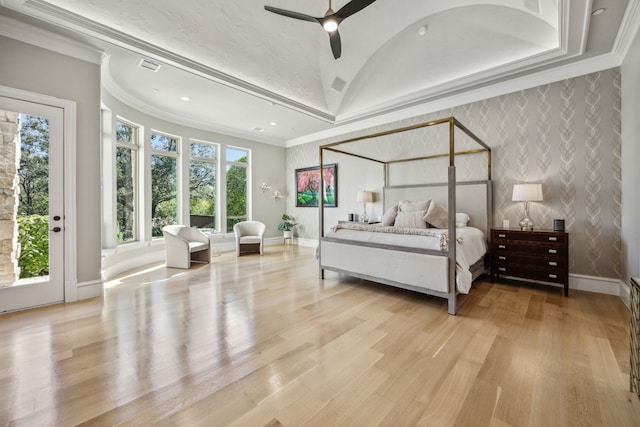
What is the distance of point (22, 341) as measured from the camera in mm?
2219

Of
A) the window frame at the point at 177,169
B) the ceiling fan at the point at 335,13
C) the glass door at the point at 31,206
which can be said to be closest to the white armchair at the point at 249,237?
the window frame at the point at 177,169

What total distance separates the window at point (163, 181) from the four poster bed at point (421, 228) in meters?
3.75

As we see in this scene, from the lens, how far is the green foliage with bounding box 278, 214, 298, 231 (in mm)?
7594

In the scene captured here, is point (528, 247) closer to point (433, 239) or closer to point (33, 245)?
point (433, 239)

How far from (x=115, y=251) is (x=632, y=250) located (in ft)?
22.8

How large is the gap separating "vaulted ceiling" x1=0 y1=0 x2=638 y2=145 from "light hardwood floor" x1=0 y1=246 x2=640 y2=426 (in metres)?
3.05

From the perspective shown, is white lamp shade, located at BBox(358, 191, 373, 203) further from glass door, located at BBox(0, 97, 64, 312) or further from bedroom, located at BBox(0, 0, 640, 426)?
glass door, located at BBox(0, 97, 64, 312)

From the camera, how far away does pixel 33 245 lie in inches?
117

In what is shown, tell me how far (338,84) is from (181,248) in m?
4.24

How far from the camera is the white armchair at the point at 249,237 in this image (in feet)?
20.1

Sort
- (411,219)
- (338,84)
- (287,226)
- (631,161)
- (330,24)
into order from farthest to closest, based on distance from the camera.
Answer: (287,226)
(338,84)
(411,219)
(631,161)
(330,24)

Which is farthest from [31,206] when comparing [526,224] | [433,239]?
[526,224]

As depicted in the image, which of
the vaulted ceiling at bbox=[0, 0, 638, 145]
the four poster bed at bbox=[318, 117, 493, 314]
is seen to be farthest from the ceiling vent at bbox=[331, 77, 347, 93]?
the four poster bed at bbox=[318, 117, 493, 314]

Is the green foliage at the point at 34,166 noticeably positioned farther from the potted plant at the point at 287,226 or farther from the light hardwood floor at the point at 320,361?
the potted plant at the point at 287,226
